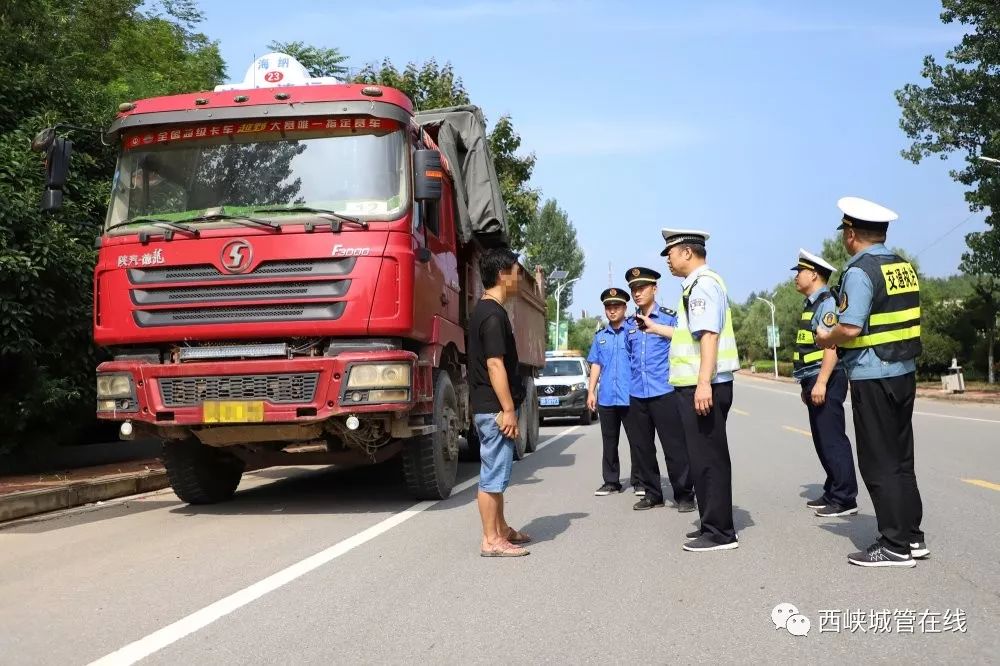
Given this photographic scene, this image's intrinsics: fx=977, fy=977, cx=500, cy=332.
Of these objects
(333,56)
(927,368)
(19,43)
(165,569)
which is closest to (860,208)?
(165,569)

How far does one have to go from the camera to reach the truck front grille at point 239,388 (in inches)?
286

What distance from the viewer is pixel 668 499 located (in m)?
8.42

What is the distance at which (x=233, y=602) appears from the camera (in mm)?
4871

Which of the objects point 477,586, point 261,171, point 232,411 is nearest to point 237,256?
point 261,171

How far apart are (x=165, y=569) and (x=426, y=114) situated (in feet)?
19.0

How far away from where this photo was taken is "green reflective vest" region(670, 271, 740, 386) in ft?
19.9

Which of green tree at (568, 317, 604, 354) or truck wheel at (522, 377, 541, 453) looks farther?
green tree at (568, 317, 604, 354)

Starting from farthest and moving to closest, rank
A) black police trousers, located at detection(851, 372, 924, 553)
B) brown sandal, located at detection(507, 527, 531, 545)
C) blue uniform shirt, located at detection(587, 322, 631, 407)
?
blue uniform shirt, located at detection(587, 322, 631, 407), brown sandal, located at detection(507, 527, 531, 545), black police trousers, located at detection(851, 372, 924, 553)

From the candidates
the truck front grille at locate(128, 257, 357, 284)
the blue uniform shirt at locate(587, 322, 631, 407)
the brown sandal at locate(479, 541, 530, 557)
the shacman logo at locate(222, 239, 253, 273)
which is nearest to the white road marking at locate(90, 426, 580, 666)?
the brown sandal at locate(479, 541, 530, 557)

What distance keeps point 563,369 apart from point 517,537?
50.3 feet

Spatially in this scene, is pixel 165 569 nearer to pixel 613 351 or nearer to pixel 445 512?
pixel 445 512

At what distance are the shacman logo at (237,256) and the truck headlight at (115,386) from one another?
3.92 feet

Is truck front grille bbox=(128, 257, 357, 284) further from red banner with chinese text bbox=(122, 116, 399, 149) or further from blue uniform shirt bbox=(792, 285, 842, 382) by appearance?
blue uniform shirt bbox=(792, 285, 842, 382)

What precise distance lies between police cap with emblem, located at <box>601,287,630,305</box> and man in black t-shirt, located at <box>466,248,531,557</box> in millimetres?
3008
